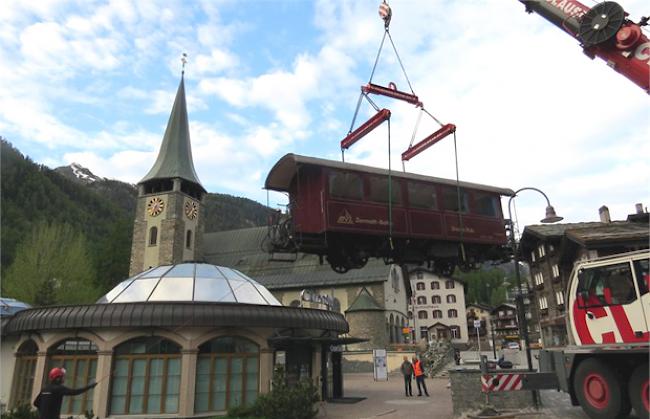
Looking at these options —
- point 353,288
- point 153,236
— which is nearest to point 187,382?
point 353,288

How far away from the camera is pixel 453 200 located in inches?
581

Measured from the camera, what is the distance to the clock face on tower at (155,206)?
49412mm

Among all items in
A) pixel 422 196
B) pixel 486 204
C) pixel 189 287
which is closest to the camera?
pixel 422 196

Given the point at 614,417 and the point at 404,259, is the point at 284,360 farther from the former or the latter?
the point at 614,417

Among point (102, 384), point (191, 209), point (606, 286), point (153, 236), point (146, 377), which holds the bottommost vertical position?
point (102, 384)

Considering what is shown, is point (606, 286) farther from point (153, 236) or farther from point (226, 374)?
point (153, 236)

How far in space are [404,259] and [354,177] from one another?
3503 mm

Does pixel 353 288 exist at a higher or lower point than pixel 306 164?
higher

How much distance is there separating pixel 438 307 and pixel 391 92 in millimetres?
58410

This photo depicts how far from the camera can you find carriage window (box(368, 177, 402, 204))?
13.5 metres

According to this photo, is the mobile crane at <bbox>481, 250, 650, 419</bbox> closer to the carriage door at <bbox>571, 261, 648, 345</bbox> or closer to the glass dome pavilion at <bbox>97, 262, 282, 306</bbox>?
the carriage door at <bbox>571, 261, 648, 345</bbox>

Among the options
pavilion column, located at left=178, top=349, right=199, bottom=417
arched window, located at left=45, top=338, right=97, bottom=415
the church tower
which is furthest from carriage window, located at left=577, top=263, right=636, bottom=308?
the church tower

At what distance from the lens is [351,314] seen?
137 feet

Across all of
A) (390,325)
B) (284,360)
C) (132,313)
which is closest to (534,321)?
(390,325)
